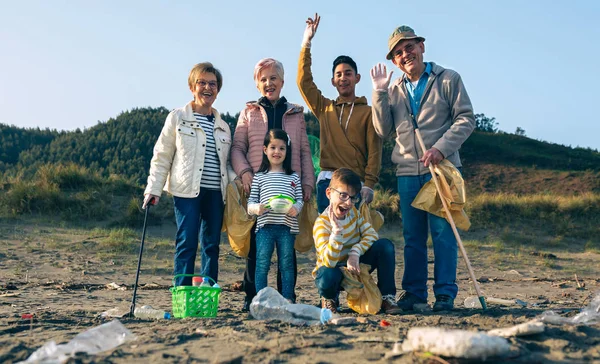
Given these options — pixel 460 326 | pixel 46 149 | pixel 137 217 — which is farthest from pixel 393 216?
pixel 46 149

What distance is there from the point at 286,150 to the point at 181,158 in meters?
0.92

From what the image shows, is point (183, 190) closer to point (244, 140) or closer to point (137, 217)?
point (244, 140)

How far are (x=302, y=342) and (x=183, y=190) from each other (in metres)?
2.24

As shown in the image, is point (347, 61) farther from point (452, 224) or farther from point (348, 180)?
point (452, 224)

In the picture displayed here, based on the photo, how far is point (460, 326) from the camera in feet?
12.2

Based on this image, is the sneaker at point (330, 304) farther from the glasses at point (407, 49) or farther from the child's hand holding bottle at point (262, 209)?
the glasses at point (407, 49)

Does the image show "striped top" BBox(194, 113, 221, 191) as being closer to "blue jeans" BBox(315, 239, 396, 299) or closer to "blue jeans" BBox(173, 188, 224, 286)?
"blue jeans" BBox(173, 188, 224, 286)

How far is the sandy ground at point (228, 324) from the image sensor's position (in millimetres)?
3023

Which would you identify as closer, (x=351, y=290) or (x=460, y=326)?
(x=460, y=326)

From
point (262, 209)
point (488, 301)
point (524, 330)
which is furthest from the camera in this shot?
point (488, 301)

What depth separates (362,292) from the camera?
454cm

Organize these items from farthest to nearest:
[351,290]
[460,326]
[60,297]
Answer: [60,297]
[351,290]
[460,326]

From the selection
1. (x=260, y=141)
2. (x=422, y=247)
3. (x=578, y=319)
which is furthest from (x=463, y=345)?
(x=260, y=141)

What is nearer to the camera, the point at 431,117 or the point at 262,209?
the point at 262,209
